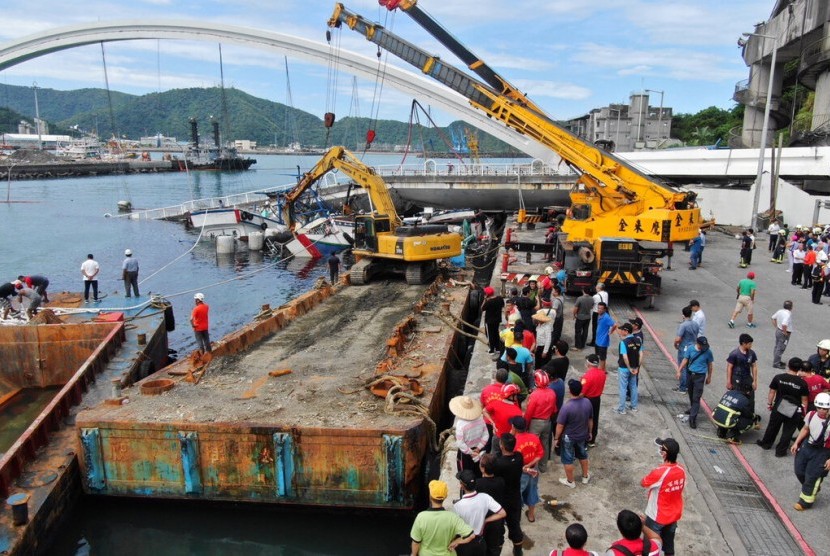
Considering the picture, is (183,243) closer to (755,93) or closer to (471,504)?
(471,504)

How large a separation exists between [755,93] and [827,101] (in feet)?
24.3

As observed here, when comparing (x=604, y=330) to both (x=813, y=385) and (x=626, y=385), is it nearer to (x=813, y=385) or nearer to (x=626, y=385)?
(x=626, y=385)

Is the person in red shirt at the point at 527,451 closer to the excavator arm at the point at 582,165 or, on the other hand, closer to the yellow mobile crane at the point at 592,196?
the yellow mobile crane at the point at 592,196

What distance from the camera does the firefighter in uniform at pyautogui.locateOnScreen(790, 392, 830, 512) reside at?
245 inches

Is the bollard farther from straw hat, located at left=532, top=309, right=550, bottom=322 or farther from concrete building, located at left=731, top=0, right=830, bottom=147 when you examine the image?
concrete building, located at left=731, top=0, right=830, bottom=147

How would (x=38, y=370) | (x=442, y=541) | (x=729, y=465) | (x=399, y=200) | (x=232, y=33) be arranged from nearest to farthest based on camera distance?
(x=442, y=541) → (x=729, y=465) → (x=38, y=370) → (x=399, y=200) → (x=232, y=33)

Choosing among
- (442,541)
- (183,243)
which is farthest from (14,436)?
(183,243)

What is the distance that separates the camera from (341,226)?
31.8 m

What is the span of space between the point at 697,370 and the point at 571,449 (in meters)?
2.88

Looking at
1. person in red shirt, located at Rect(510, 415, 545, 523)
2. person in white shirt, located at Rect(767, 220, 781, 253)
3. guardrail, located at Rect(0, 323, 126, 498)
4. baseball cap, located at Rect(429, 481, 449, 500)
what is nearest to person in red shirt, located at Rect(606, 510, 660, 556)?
baseball cap, located at Rect(429, 481, 449, 500)

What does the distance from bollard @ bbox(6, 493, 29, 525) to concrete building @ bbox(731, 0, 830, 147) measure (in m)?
33.0

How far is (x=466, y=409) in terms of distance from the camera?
6320 mm

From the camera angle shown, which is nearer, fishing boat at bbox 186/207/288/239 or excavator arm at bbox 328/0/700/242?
excavator arm at bbox 328/0/700/242

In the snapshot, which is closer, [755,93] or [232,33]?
[755,93]
